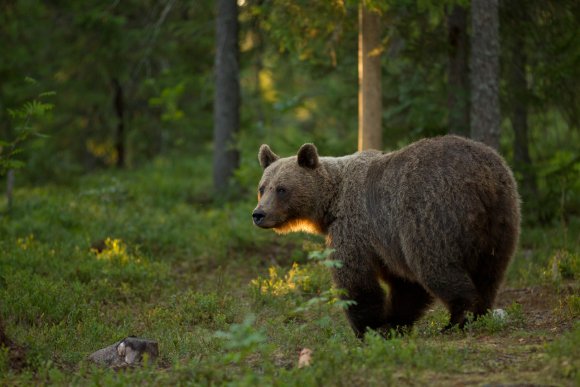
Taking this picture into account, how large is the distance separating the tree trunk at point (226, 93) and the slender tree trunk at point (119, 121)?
6310 mm

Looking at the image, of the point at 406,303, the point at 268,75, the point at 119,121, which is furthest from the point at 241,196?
the point at 406,303

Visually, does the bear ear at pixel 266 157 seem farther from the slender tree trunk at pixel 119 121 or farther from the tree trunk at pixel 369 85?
the slender tree trunk at pixel 119 121

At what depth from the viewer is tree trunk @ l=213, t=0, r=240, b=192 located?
16.4 m

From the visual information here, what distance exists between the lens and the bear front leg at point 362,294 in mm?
7801

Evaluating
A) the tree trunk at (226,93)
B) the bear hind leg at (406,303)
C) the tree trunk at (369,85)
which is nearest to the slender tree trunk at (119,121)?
the tree trunk at (226,93)

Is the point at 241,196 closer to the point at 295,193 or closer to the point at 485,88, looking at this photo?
the point at 485,88

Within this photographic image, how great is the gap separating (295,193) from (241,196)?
8677 millimetres

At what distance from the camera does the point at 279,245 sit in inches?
517

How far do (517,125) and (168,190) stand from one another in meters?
8.75

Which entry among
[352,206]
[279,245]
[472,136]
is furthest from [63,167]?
[352,206]

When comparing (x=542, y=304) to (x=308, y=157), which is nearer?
(x=308, y=157)

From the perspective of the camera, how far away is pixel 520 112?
14.5 m

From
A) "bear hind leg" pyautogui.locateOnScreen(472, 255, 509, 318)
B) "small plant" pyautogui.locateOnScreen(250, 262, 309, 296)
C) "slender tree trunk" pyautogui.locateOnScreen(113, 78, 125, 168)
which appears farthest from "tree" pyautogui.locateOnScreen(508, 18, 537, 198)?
"slender tree trunk" pyautogui.locateOnScreen(113, 78, 125, 168)

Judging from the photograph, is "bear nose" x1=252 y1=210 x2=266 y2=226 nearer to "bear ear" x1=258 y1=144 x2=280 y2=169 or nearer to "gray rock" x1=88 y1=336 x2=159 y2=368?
"bear ear" x1=258 y1=144 x2=280 y2=169
